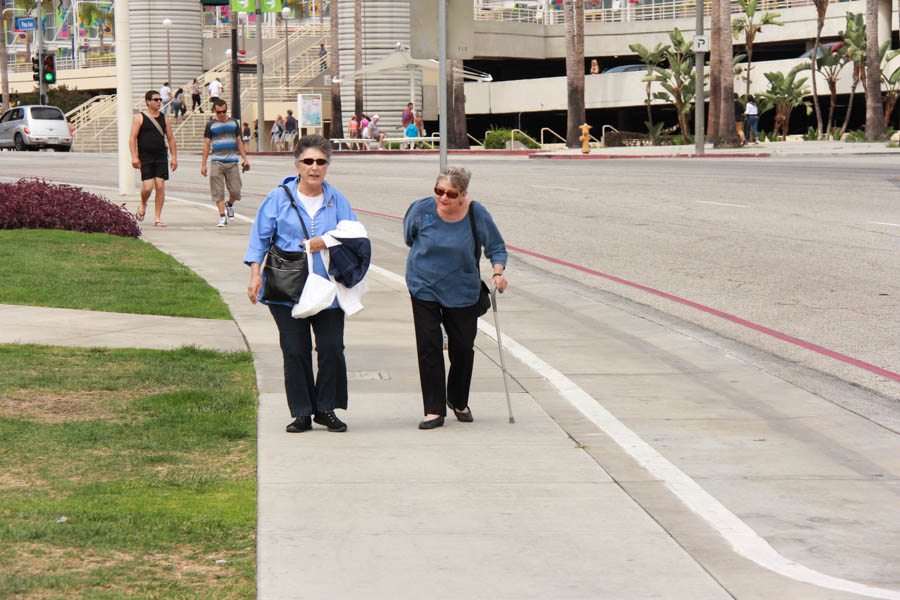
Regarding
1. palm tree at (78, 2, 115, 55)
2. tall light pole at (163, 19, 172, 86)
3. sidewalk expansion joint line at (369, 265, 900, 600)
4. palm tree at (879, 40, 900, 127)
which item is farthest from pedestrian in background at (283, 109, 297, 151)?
sidewalk expansion joint line at (369, 265, 900, 600)

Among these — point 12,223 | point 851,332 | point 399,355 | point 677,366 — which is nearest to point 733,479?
point 677,366

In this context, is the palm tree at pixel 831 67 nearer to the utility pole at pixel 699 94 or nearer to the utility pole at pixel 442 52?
the utility pole at pixel 699 94

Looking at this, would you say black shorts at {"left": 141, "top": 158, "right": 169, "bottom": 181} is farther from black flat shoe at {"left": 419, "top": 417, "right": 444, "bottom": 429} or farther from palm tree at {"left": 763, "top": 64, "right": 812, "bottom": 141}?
palm tree at {"left": 763, "top": 64, "right": 812, "bottom": 141}

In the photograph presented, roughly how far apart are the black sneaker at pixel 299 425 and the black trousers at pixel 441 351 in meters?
0.69

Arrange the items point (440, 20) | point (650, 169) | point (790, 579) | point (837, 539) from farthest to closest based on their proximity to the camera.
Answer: point (650, 169) → point (440, 20) → point (837, 539) → point (790, 579)

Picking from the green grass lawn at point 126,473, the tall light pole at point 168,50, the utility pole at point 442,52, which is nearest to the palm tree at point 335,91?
the tall light pole at point 168,50

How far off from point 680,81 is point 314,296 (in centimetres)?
4664

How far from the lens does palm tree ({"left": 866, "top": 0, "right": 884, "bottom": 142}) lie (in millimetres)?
39250

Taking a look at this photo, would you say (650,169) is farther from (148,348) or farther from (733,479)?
(733,479)

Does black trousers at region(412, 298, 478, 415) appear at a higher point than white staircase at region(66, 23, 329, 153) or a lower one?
lower

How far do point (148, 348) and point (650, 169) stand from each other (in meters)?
22.9

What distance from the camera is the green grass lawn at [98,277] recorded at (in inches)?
447

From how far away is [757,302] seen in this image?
39.1 feet

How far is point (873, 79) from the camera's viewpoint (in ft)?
131
